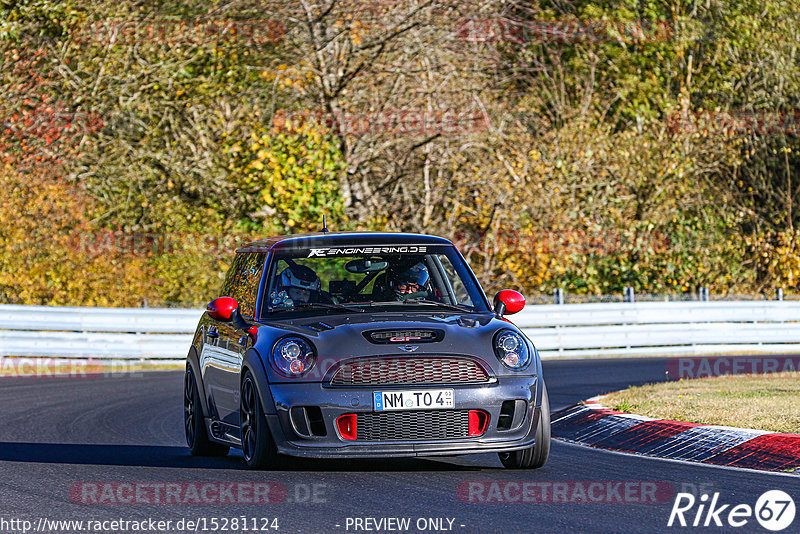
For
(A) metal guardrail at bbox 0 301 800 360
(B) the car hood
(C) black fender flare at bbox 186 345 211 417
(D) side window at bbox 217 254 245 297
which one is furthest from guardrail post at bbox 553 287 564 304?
(B) the car hood

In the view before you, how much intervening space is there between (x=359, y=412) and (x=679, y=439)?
3141 mm

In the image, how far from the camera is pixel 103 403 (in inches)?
628

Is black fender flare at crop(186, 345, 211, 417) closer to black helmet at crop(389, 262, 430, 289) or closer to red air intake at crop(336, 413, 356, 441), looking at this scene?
black helmet at crop(389, 262, 430, 289)

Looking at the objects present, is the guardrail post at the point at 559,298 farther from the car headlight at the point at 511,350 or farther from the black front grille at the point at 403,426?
the black front grille at the point at 403,426

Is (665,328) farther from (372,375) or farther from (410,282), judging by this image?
(372,375)

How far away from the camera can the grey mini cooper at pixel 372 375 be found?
8.59 m

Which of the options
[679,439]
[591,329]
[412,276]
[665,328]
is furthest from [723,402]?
[665,328]

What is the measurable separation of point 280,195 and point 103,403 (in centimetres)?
1270

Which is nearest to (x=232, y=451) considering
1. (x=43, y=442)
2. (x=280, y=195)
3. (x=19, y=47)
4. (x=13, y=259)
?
(x=43, y=442)

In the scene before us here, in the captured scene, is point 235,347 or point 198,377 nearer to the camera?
point 235,347

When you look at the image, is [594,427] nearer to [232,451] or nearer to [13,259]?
[232,451]

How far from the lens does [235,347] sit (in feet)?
31.6

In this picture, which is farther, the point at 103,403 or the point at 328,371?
the point at 103,403

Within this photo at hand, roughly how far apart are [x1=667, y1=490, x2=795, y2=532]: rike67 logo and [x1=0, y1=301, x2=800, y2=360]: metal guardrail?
16.3m
